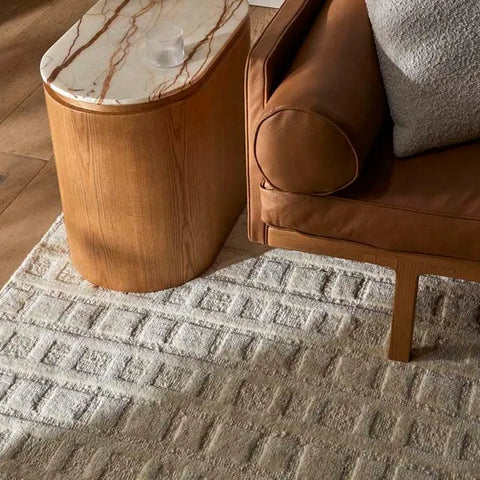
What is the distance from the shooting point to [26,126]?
102 inches

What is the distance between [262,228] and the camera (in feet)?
5.82

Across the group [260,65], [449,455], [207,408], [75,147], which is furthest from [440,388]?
[75,147]

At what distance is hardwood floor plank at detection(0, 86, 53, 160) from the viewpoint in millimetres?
2500

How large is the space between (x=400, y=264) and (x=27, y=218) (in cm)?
102

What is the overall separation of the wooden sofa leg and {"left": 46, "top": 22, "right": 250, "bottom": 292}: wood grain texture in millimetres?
490

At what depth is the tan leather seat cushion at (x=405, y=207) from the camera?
158 cm

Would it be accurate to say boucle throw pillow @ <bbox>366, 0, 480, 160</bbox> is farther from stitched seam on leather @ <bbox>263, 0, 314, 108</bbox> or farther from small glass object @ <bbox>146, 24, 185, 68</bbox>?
small glass object @ <bbox>146, 24, 185, 68</bbox>

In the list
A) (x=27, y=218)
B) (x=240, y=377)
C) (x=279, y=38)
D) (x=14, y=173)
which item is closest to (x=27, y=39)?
(x=14, y=173)

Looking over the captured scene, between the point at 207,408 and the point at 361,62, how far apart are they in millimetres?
725

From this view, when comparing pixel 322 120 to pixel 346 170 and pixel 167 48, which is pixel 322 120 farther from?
pixel 167 48

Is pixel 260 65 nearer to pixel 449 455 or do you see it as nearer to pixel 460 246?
pixel 460 246

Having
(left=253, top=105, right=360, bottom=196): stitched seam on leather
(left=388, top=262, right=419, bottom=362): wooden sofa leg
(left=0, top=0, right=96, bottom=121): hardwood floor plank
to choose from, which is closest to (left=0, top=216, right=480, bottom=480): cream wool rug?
(left=388, top=262, right=419, bottom=362): wooden sofa leg

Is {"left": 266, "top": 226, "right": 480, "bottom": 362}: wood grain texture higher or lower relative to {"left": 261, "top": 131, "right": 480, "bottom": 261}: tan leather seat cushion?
lower

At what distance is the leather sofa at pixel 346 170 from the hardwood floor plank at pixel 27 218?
0.69 meters
